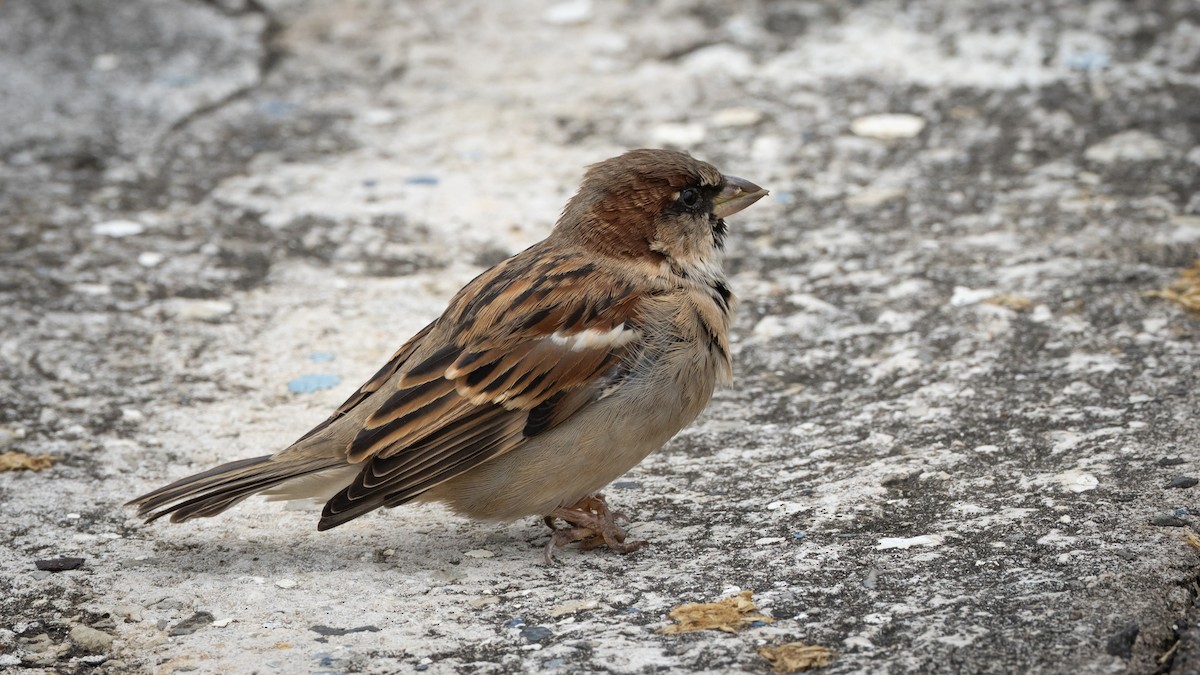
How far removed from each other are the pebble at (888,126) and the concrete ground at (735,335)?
0.06 ft

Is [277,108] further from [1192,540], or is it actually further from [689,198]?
[1192,540]

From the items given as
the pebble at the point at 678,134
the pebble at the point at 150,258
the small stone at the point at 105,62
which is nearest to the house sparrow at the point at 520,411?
the pebble at the point at 150,258

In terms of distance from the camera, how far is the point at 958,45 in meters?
7.16

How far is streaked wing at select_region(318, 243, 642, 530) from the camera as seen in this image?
12.2ft

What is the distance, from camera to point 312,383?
501 centimetres

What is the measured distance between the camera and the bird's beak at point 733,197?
4.36 m

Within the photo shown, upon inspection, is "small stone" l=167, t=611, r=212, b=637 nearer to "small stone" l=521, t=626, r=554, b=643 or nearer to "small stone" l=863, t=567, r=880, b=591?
"small stone" l=521, t=626, r=554, b=643

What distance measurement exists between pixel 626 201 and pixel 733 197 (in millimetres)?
372

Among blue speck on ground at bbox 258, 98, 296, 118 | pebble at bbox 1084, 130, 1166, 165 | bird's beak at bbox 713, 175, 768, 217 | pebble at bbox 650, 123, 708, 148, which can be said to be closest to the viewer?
bird's beak at bbox 713, 175, 768, 217

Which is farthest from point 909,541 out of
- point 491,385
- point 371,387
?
point 371,387

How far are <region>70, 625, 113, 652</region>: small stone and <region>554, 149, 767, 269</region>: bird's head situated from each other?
1727 millimetres

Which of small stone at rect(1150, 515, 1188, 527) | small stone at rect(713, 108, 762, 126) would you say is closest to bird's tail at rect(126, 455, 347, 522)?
small stone at rect(1150, 515, 1188, 527)

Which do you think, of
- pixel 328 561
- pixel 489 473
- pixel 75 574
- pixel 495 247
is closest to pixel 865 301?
pixel 495 247

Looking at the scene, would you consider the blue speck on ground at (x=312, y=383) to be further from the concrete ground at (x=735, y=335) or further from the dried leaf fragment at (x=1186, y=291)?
the dried leaf fragment at (x=1186, y=291)
